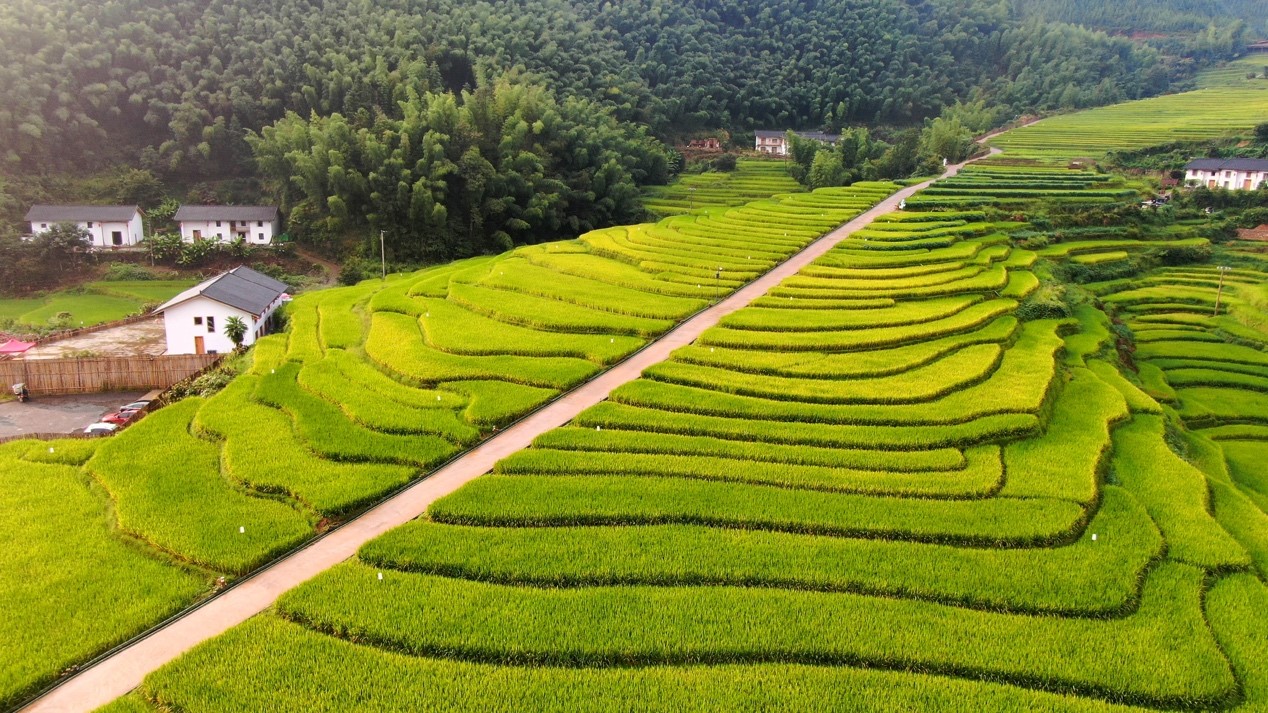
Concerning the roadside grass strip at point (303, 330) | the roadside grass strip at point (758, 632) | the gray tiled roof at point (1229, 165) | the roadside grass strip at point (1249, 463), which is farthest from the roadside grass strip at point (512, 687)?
the gray tiled roof at point (1229, 165)

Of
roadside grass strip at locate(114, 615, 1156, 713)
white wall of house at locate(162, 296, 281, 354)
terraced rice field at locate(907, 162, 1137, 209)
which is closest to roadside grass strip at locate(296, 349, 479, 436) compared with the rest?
roadside grass strip at locate(114, 615, 1156, 713)

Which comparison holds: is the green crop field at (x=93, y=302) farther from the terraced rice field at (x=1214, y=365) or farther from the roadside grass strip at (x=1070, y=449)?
the terraced rice field at (x=1214, y=365)

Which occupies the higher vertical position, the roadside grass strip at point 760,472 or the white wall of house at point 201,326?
the white wall of house at point 201,326

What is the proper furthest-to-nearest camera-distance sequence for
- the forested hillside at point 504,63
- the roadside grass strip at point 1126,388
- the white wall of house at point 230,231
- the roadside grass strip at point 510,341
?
the forested hillside at point 504,63 → the white wall of house at point 230,231 → the roadside grass strip at point 510,341 → the roadside grass strip at point 1126,388

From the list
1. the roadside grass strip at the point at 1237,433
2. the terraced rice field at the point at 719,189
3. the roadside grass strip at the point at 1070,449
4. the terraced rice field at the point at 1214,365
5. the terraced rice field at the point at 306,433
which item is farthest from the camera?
the terraced rice field at the point at 719,189

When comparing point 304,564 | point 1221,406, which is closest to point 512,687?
point 304,564

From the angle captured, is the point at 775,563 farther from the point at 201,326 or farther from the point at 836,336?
the point at 201,326
